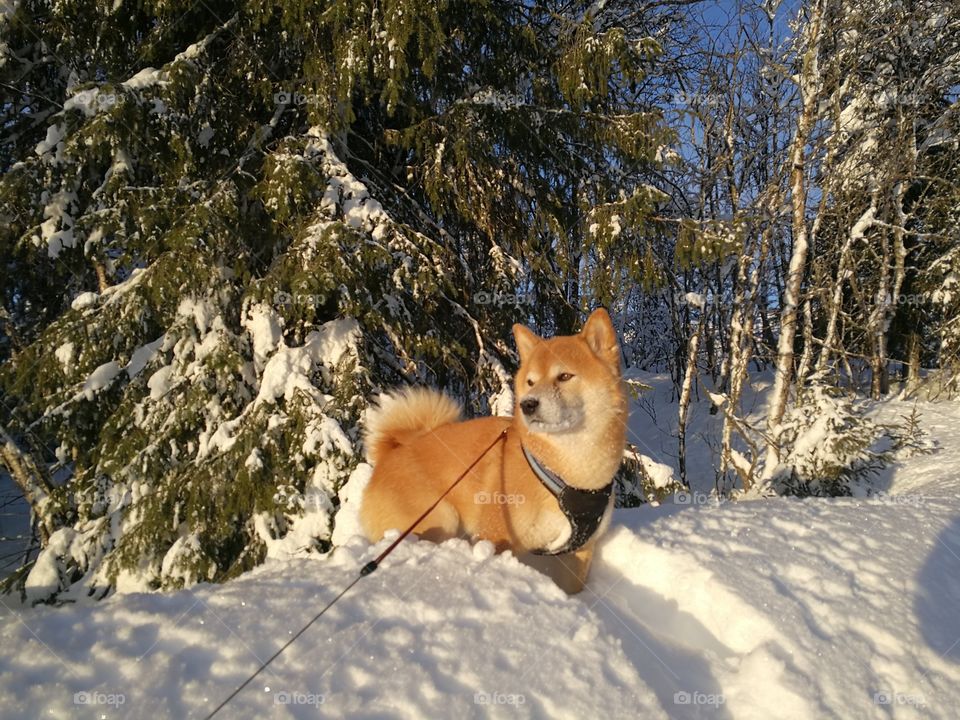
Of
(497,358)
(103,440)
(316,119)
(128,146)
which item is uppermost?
(316,119)

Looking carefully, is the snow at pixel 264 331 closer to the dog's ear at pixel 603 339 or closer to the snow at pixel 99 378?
the snow at pixel 99 378

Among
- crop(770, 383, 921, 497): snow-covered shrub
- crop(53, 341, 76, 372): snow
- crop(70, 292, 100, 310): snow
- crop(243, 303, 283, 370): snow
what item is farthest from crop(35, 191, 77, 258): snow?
crop(770, 383, 921, 497): snow-covered shrub

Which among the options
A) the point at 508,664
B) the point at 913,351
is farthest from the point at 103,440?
the point at 913,351

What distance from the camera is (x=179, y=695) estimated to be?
162cm

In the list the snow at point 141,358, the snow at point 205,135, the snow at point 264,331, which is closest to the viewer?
the snow at point 264,331

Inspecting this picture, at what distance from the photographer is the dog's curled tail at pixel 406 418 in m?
3.86

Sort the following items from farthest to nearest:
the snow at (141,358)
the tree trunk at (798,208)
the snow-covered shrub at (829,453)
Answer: the tree trunk at (798,208) < the snow-covered shrub at (829,453) < the snow at (141,358)

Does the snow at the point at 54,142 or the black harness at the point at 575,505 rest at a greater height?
the snow at the point at 54,142

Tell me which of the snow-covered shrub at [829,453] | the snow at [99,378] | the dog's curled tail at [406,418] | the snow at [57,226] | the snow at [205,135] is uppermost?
the snow at [205,135]

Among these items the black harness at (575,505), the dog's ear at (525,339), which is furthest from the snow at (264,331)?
the black harness at (575,505)

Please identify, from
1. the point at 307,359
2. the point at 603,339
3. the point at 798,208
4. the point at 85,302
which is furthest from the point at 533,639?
the point at 798,208

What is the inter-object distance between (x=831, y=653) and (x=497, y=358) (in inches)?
176

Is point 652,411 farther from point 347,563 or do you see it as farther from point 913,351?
point 347,563

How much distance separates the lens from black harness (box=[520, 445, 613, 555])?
303cm
